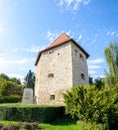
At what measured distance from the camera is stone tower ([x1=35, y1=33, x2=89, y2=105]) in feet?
65.5

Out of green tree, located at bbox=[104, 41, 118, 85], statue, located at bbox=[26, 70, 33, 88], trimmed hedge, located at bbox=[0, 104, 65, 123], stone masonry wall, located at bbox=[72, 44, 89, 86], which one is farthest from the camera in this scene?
green tree, located at bbox=[104, 41, 118, 85]

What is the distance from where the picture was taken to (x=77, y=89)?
11.5 meters

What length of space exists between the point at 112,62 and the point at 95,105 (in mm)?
14494

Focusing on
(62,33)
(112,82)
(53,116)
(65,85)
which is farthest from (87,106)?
(62,33)

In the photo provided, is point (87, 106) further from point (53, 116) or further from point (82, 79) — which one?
point (82, 79)

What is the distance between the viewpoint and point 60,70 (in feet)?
68.5

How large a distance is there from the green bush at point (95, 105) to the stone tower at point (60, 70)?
7897mm

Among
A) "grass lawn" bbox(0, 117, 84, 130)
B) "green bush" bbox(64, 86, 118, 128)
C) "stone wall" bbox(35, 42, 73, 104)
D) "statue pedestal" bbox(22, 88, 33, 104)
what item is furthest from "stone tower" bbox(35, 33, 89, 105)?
"green bush" bbox(64, 86, 118, 128)

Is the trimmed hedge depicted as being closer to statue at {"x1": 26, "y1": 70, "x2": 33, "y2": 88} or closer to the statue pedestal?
the statue pedestal

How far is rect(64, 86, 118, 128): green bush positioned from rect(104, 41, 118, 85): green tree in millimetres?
11259

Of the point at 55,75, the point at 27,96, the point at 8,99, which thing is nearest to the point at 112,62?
the point at 55,75

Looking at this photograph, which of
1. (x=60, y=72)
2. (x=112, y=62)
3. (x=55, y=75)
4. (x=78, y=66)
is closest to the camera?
(x=60, y=72)

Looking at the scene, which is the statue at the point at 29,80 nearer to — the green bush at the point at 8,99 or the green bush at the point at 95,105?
the green bush at the point at 95,105

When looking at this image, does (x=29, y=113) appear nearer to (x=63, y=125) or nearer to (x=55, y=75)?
(x=63, y=125)
